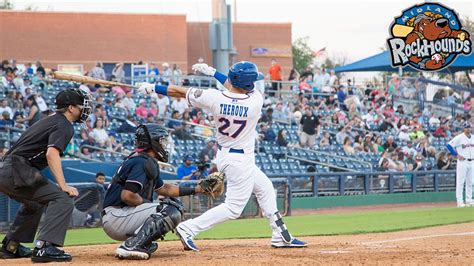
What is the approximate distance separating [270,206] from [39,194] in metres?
2.45

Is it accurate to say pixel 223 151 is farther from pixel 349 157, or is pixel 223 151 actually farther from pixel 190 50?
pixel 190 50

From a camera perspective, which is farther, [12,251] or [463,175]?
[463,175]

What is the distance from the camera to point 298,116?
24.6 meters

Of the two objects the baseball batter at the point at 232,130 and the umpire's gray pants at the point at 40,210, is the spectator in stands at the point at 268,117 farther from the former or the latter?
the umpire's gray pants at the point at 40,210

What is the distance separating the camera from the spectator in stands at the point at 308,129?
23.0m

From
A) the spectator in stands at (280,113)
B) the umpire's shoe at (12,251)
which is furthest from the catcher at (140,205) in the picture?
the spectator in stands at (280,113)

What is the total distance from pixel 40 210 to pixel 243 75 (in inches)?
91.9

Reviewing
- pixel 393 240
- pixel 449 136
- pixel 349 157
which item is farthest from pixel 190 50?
pixel 393 240

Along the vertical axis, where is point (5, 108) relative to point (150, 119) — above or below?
above

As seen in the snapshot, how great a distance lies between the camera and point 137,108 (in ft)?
69.6

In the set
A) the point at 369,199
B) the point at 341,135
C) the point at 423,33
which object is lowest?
the point at 369,199

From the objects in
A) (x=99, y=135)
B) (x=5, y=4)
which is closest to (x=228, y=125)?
(x=99, y=135)

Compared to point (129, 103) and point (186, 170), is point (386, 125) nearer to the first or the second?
point (129, 103)

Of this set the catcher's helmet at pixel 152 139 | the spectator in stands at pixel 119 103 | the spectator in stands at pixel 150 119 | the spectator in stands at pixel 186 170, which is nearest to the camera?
the catcher's helmet at pixel 152 139
